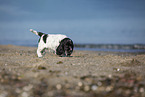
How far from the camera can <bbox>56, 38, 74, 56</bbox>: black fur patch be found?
824 centimetres

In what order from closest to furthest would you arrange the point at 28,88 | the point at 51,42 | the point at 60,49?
the point at 28,88 < the point at 51,42 < the point at 60,49

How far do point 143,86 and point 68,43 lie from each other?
16.5ft

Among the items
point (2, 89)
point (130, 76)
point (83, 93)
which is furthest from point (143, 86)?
point (2, 89)

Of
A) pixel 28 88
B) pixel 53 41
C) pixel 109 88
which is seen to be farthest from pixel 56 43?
pixel 109 88

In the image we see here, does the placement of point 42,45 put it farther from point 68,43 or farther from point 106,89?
point 106,89

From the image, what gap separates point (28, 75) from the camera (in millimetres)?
4441

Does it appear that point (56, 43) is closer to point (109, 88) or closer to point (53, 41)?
point (53, 41)

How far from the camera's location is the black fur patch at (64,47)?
27.0 feet

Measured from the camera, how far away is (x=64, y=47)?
836cm

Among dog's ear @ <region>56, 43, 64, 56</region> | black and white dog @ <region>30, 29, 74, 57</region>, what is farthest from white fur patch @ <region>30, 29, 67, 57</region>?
dog's ear @ <region>56, 43, 64, 56</region>

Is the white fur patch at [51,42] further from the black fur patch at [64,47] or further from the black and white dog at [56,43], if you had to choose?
the black fur patch at [64,47]

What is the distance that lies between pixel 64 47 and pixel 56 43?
0.45m

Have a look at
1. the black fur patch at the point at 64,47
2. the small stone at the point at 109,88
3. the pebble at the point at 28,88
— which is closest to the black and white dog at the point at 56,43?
the black fur patch at the point at 64,47

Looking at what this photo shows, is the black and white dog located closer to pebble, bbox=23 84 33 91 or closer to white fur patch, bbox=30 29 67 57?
white fur patch, bbox=30 29 67 57
